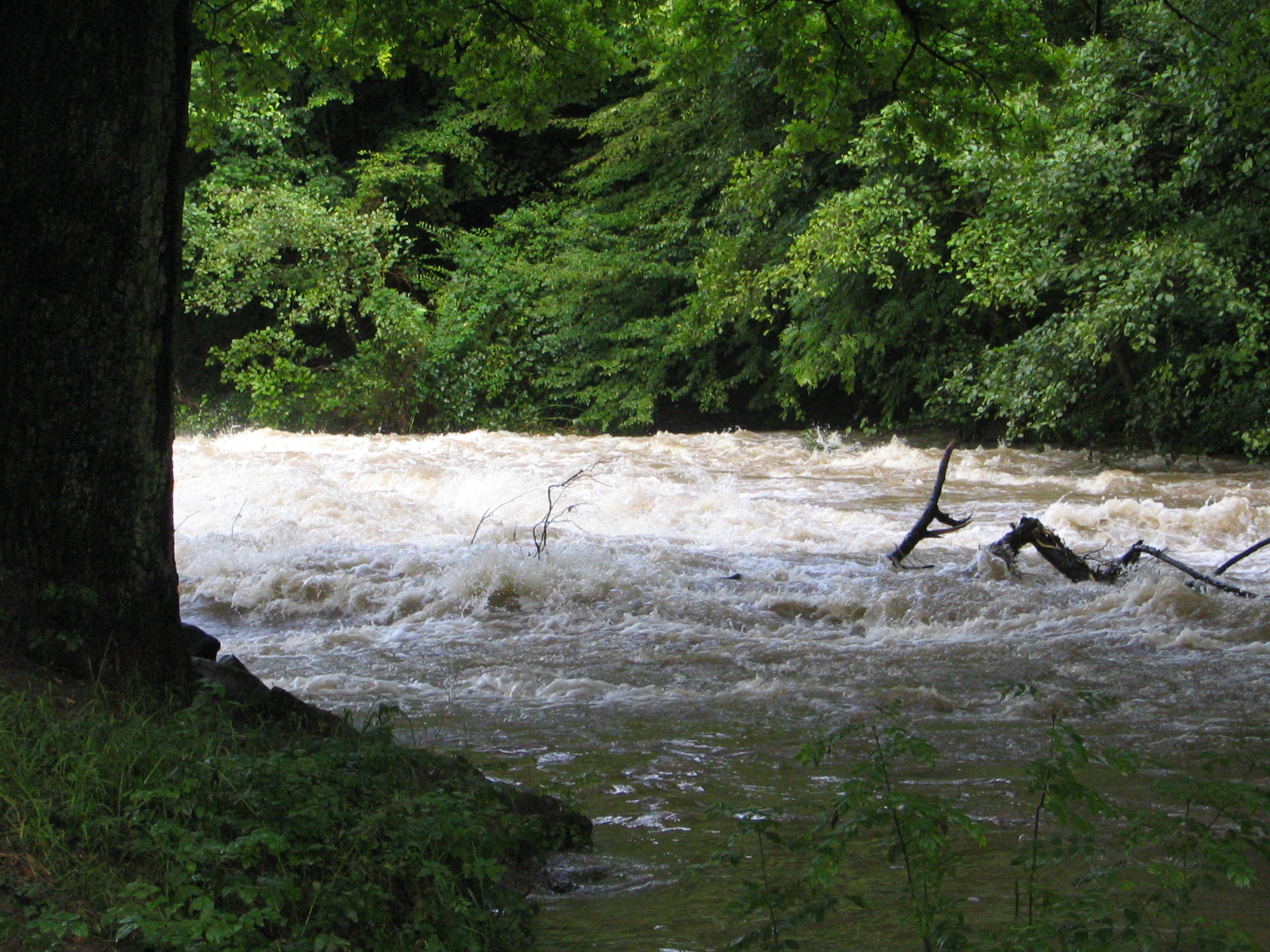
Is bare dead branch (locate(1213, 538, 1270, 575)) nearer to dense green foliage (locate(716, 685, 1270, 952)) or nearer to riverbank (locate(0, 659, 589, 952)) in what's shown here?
dense green foliage (locate(716, 685, 1270, 952))

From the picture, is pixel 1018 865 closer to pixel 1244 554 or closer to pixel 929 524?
pixel 1244 554

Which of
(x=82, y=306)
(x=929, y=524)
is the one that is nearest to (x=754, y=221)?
(x=929, y=524)

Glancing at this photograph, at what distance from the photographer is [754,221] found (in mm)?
18641

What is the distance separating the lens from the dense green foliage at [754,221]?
7.36 meters

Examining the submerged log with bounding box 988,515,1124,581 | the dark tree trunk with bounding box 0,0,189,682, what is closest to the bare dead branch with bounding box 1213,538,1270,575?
the submerged log with bounding box 988,515,1124,581

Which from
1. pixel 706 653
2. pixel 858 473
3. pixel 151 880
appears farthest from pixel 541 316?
pixel 151 880

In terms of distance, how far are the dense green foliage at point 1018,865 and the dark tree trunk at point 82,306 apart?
2.05 meters

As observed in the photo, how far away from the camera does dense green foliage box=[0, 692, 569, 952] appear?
2406 mm

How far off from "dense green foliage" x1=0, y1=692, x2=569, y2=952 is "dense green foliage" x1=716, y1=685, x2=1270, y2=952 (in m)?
0.67

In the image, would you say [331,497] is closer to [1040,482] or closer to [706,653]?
[706,653]

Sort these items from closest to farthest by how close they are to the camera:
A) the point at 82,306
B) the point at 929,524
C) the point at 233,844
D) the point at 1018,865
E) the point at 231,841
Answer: the point at 233,844
the point at 231,841
the point at 1018,865
the point at 82,306
the point at 929,524

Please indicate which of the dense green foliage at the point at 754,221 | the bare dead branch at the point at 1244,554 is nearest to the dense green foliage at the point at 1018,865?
the bare dead branch at the point at 1244,554

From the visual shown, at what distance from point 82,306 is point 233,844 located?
1748 mm

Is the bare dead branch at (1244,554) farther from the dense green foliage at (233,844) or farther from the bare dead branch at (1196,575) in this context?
the dense green foliage at (233,844)
